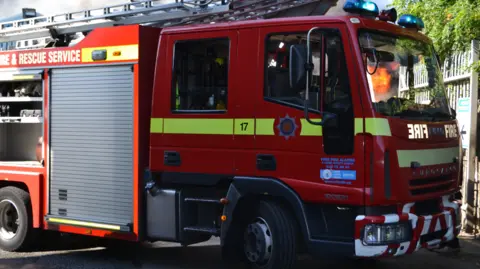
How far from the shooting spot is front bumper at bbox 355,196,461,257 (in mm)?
5969

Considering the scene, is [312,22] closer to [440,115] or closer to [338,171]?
[338,171]

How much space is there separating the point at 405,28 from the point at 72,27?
4353mm

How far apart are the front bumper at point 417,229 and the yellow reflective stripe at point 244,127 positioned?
143 centimetres

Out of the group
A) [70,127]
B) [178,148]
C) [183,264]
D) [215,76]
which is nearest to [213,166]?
[178,148]

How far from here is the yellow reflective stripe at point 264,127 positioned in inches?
257

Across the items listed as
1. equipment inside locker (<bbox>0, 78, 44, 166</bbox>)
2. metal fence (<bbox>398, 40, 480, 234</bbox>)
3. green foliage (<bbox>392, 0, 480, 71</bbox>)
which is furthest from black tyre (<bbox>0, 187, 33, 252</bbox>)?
green foliage (<bbox>392, 0, 480, 71</bbox>)

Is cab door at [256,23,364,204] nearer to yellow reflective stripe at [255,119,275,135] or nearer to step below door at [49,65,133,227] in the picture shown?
yellow reflective stripe at [255,119,275,135]

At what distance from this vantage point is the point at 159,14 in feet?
26.3

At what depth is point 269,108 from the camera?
6562 millimetres

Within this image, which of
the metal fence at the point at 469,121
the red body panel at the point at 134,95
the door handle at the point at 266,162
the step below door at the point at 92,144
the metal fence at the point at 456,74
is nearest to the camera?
the door handle at the point at 266,162

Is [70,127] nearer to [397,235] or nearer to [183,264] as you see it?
[183,264]

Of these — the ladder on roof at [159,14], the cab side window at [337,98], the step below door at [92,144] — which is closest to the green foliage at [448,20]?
the ladder on roof at [159,14]

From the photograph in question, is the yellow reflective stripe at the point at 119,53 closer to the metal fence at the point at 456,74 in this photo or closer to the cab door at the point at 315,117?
the cab door at the point at 315,117

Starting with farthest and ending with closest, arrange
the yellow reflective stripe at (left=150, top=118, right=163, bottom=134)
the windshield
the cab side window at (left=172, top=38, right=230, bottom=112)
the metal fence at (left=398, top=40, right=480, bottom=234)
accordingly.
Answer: the metal fence at (left=398, top=40, right=480, bottom=234)
the yellow reflective stripe at (left=150, top=118, right=163, bottom=134)
the cab side window at (left=172, top=38, right=230, bottom=112)
the windshield
